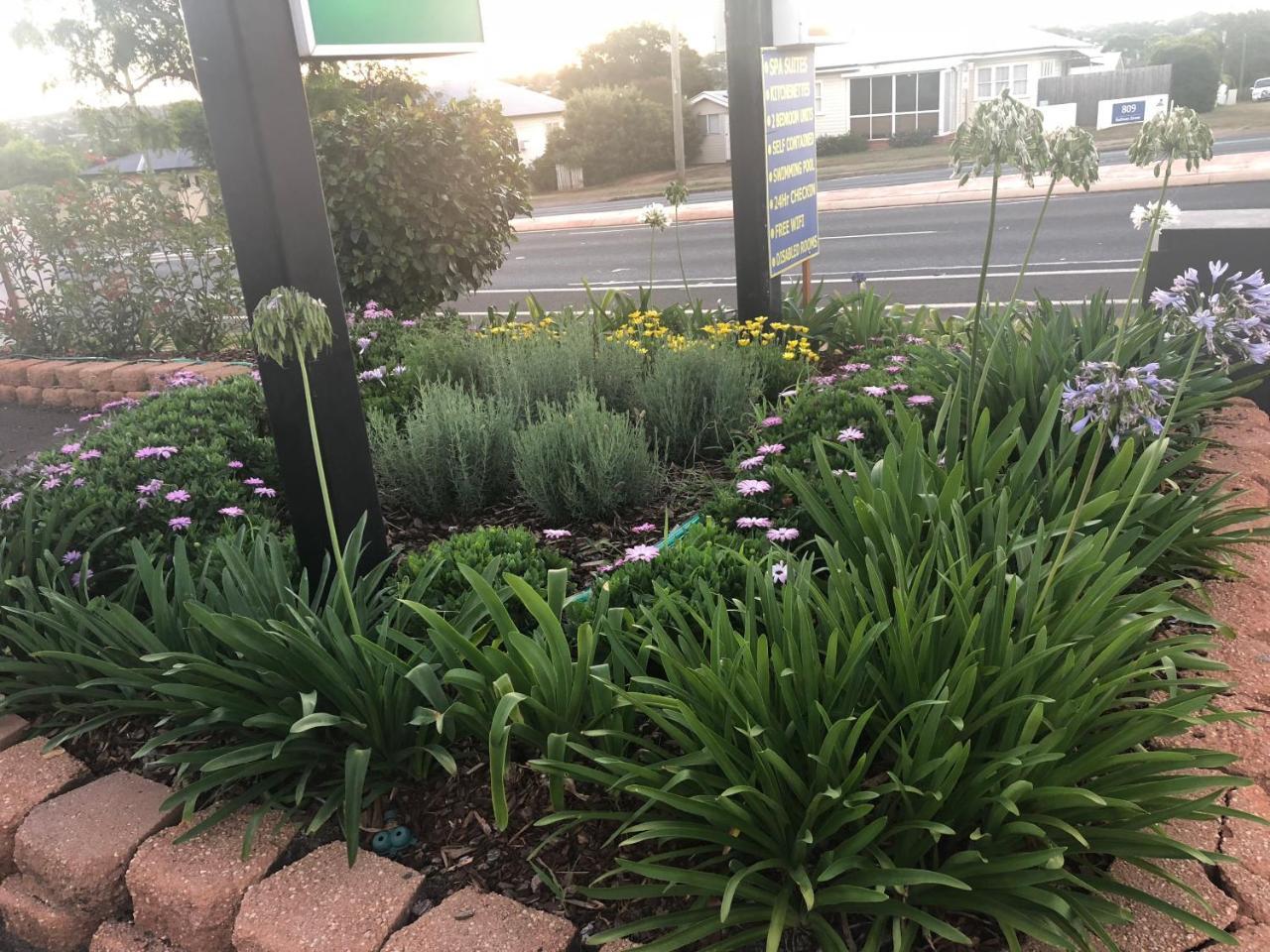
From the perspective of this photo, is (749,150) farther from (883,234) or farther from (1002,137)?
(883,234)

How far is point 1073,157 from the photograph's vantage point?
291cm

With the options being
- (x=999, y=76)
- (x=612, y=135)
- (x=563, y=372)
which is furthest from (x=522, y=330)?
(x=999, y=76)

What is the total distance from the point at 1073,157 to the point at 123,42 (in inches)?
818

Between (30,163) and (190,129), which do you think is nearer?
(190,129)

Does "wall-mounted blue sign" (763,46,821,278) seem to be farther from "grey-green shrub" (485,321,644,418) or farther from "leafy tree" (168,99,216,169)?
"leafy tree" (168,99,216,169)

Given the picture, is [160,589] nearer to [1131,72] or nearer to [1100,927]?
[1100,927]

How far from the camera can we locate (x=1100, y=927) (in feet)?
5.49

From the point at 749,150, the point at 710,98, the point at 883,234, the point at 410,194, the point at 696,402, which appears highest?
the point at 710,98

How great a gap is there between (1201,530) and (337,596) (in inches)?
98.2

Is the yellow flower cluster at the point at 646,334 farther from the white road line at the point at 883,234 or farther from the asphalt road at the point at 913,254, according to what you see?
the white road line at the point at 883,234

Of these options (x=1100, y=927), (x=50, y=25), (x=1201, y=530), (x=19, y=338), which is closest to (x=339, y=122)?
(x=19, y=338)

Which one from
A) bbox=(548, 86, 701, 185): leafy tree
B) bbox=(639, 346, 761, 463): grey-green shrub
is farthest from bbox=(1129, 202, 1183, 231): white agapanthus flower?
bbox=(548, 86, 701, 185): leafy tree

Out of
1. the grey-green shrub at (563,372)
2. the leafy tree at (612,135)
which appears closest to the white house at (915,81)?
the leafy tree at (612,135)

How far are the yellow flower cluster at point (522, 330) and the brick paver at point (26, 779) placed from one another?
10.7 ft
